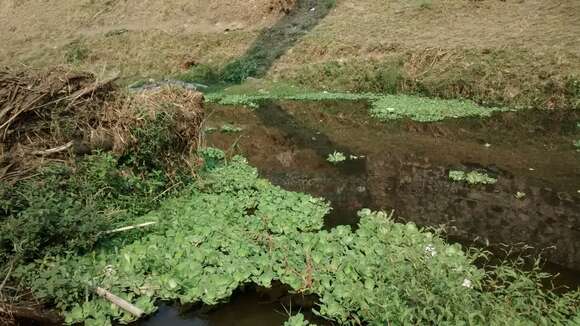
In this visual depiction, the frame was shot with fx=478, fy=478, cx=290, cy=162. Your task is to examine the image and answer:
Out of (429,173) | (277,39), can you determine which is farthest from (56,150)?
(277,39)

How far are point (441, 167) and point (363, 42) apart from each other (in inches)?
477

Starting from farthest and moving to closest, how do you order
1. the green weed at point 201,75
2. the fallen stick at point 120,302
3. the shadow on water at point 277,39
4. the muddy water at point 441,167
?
1. the green weed at point 201,75
2. the shadow on water at point 277,39
3. the muddy water at point 441,167
4. the fallen stick at point 120,302

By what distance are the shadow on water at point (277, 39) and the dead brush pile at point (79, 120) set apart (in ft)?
48.8

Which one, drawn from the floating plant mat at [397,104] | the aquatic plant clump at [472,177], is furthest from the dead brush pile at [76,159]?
the floating plant mat at [397,104]

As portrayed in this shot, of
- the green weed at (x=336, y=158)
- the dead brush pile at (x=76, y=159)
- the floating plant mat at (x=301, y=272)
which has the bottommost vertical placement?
the green weed at (x=336, y=158)

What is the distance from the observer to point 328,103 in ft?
59.2

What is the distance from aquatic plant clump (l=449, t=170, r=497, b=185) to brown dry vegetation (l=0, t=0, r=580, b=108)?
7.06 m

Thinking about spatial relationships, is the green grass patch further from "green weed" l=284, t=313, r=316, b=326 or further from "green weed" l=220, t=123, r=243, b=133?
"green weed" l=284, t=313, r=316, b=326

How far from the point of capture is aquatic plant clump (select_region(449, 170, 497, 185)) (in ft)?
31.1

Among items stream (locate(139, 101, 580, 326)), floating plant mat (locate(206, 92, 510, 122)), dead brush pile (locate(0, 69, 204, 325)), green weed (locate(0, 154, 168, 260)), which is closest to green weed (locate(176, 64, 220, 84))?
floating plant mat (locate(206, 92, 510, 122))

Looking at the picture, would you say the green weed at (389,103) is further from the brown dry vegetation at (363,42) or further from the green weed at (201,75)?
the green weed at (201,75)

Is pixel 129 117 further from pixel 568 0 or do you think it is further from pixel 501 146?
pixel 568 0

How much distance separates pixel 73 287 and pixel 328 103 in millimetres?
13638

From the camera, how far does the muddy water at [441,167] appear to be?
307 inches
